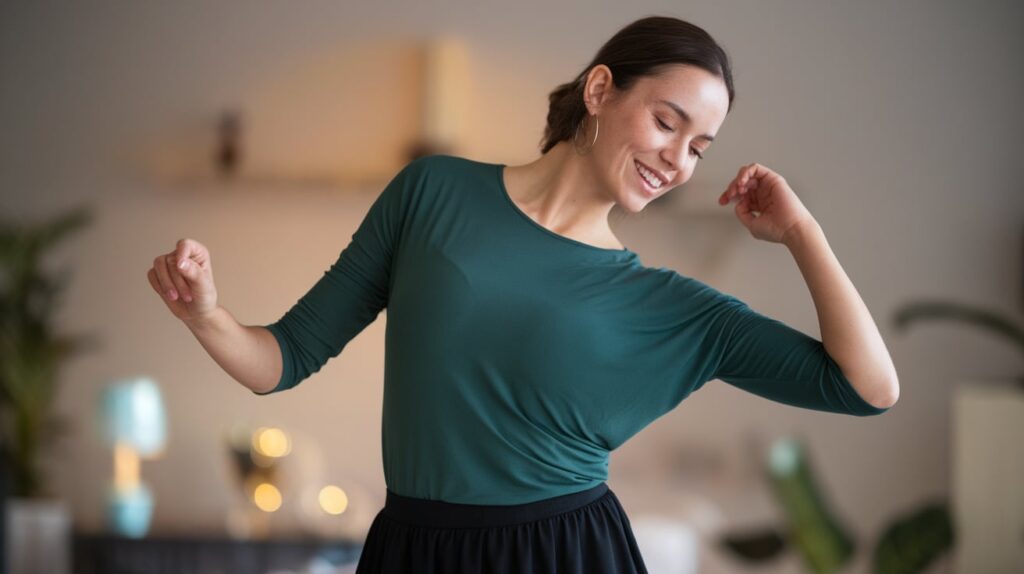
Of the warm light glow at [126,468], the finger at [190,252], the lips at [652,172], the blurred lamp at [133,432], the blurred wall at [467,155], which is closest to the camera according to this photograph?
the finger at [190,252]

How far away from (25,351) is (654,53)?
4.27 metres

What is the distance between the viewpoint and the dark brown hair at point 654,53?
115 centimetres

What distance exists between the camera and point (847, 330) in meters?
1.08

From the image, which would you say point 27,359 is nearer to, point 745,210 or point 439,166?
point 439,166

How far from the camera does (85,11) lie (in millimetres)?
4992

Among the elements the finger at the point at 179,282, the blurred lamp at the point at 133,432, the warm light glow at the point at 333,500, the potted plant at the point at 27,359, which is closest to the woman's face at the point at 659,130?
the finger at the point at 179,282

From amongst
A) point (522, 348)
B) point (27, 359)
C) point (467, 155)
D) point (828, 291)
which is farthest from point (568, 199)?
point (27, 359)

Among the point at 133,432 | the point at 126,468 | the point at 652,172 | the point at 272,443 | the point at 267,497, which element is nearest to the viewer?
the point at 652,172

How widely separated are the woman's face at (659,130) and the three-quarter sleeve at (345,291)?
221 mm

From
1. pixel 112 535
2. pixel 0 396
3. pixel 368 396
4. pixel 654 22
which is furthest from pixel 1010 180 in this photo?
pixel 0 396

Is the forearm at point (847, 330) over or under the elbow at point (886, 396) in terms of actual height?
over

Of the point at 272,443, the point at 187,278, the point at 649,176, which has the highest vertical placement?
the point at 649,176

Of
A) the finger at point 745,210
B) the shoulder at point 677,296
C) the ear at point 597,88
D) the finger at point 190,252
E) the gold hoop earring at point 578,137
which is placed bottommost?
the shoulder at point 677,296

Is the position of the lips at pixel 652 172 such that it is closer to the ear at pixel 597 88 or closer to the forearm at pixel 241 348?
the ear at pixel 597 88
